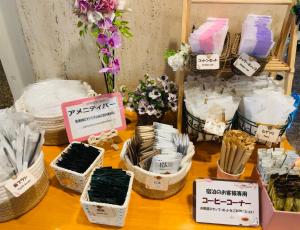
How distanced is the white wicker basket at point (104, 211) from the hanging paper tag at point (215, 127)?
0.37m

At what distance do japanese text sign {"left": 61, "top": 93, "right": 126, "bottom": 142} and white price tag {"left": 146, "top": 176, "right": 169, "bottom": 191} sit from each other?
0.36 metres

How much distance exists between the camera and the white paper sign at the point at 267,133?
3.94ft

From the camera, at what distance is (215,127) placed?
1167 mm

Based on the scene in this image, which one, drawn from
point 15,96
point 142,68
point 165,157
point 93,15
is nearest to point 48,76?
point 15,96

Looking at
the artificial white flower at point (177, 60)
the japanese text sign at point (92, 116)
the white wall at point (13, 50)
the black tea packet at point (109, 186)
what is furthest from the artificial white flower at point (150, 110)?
the white wall at point (13, 50)

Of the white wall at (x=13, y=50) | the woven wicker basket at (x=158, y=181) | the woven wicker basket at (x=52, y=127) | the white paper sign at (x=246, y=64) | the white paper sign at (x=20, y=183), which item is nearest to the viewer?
the white paper sign at (x=20, y=183)

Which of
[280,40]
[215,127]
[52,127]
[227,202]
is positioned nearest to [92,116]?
[52,127]

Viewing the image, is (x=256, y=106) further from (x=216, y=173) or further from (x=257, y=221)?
→ (x=257, y=221)

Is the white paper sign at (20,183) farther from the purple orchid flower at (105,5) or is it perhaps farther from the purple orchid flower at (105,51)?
the purple orchid flower at (105,5)

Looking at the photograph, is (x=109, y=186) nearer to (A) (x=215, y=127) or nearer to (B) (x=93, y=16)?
(A) (x=215, y=127)

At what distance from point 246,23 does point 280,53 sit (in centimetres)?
31

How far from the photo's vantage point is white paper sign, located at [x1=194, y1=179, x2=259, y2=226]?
103 centimetres

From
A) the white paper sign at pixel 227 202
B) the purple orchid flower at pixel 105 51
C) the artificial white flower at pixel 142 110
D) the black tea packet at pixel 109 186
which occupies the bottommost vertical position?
the white paper sign at pixel 227 202

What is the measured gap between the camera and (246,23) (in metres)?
1.17
